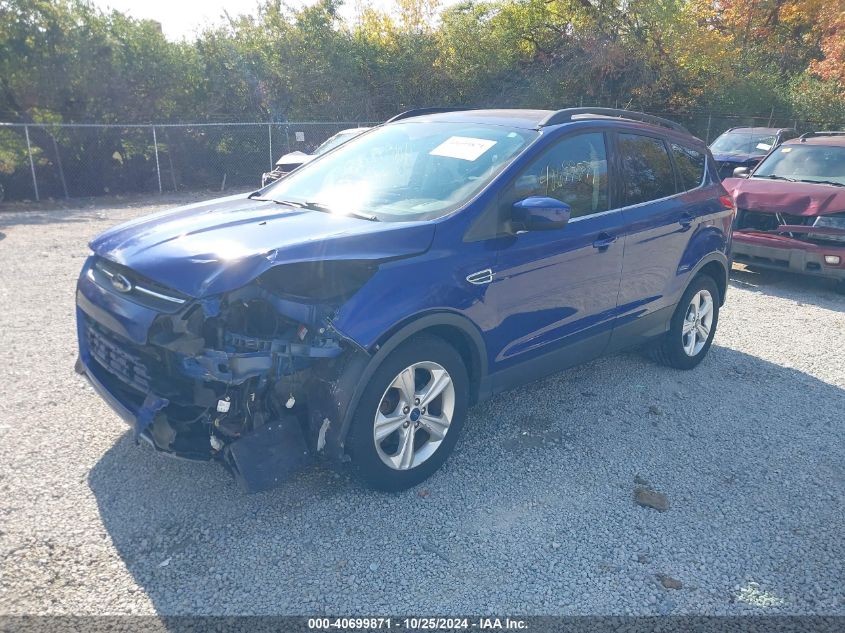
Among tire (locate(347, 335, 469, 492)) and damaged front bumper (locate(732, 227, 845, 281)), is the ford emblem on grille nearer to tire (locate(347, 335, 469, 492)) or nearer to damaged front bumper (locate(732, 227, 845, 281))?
tire (locate(347, 335, 469, 492))

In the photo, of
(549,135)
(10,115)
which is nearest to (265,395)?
(549,135)

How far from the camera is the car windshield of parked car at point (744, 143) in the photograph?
1425 cm

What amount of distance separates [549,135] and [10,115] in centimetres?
1548

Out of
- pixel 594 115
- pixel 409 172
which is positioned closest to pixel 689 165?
pixel 594 115

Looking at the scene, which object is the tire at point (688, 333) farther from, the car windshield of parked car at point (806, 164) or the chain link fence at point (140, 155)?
the chain link fence at point (140, 155)

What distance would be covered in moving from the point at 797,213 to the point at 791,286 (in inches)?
41.2

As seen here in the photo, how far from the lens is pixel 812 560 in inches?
127

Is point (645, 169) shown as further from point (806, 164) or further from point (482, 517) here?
point (806, 164)

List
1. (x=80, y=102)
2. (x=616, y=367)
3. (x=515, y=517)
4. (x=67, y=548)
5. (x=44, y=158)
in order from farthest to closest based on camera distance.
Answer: (x=80, y=102) → (x=44, y=158) → (x=616, y=367) → (x=515, y=517) → (x=67, y=548)

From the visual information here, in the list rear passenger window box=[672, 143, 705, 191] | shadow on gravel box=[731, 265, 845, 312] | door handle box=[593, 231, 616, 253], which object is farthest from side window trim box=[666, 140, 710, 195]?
shadow on gravel box=[731, 265, 845, 312]

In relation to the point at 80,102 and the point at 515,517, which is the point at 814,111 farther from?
the point at 515,517

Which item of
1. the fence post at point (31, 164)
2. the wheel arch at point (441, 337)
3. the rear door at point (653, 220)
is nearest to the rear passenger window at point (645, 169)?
the rear door at point (653, 220)

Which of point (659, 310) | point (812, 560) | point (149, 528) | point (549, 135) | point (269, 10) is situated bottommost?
point (812, 560)

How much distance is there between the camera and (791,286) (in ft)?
28.5
